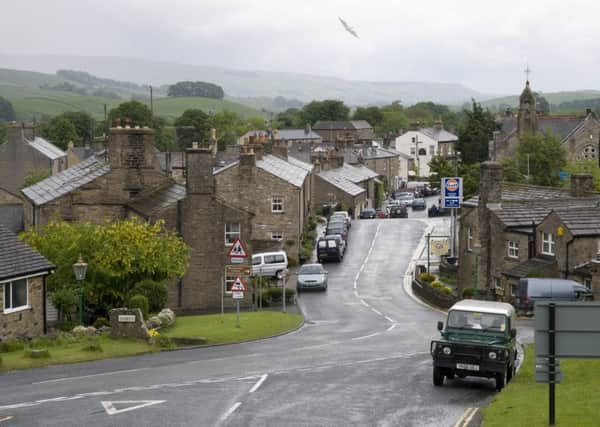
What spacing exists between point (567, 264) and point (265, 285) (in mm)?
16562

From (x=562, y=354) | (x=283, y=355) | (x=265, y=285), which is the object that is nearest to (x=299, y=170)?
(x=265, y=285)

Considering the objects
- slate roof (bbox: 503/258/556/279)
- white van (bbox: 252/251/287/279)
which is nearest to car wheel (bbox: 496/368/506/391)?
slate roof (bbox: 503/258/556/279)

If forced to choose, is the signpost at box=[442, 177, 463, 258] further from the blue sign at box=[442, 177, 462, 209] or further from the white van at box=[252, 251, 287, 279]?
the white van at box=[252, 251, 287, 279]

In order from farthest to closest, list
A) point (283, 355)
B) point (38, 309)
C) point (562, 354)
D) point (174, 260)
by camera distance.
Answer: point (174, 260)
point (38, 309)
point (283, 355)
point (562, 354)

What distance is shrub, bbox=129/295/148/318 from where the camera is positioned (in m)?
36.6

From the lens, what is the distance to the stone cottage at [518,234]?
47.7 meters

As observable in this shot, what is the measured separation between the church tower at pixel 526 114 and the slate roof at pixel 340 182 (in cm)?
2082

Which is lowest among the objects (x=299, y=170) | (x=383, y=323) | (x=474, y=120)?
(x=383, y=323)

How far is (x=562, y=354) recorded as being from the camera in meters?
16.9

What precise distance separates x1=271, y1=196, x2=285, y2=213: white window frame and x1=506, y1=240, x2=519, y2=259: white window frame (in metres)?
21.4

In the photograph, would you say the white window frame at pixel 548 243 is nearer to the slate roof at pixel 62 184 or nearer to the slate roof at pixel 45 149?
the slate roof at pixel 62 184

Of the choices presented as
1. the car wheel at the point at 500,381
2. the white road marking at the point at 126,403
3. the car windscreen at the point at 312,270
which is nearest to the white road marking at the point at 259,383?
the white road marking at the point at 126,403

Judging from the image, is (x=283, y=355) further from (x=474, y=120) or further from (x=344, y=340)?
(x=474, y=120)

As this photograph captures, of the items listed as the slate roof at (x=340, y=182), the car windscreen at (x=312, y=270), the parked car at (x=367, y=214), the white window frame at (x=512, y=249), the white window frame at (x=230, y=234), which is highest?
the slate roof at (x=340, y=182)
